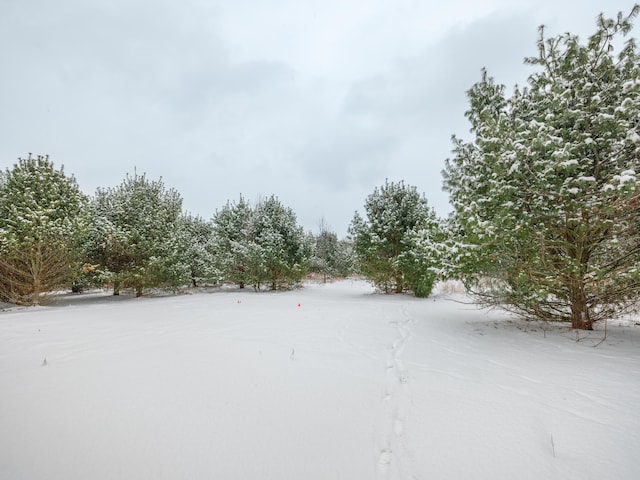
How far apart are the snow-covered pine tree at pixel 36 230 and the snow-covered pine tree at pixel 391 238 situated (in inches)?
496

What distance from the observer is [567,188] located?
195 inches

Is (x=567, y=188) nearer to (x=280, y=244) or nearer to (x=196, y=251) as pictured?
(x=280, y=244)

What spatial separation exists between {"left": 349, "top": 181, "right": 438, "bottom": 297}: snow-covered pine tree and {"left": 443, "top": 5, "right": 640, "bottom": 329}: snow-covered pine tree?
7058 mm

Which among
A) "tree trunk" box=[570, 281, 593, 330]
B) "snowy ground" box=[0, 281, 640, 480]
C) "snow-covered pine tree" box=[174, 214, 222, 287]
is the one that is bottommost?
"snowy ground" box=[0, 281, 640, 480]

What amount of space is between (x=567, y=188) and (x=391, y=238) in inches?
370

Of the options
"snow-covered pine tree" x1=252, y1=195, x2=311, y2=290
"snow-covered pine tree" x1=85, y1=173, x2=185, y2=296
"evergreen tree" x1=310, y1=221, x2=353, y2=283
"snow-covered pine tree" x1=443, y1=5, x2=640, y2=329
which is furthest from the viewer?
"evergreen tree" x1=310, y1=221, x2=353, y2=283

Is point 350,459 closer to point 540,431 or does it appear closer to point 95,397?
point 540,431

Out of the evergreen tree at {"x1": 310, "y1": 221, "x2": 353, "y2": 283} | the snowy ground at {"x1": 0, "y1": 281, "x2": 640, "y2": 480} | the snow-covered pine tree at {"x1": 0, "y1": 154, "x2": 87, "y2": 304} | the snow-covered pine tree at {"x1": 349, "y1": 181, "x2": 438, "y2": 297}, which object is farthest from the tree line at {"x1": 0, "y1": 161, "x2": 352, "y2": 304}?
the evergreen tree at {"x1": 310, "y1": 221, "x2": 353, "y2": 283}

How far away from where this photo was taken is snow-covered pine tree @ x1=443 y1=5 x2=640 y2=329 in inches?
188

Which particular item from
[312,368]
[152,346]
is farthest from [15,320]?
[312,368]

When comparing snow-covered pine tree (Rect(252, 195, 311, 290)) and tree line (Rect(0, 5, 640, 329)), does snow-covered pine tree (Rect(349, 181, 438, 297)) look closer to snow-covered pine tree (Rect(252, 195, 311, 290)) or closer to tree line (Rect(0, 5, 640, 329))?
snow-covered pine tree (Rect(252, 195, 311, 290))

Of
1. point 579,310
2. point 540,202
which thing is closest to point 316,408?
point 540,202

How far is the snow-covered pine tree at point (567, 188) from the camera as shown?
188 inches

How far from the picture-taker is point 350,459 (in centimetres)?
203
